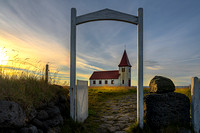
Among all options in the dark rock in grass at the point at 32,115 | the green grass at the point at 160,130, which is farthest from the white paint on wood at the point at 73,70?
the green grass at the point at 160,130

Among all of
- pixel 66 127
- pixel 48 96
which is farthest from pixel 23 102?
pixel 66 127

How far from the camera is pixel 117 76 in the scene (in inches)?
1388

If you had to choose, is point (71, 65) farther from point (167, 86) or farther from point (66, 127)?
point (167, 86)

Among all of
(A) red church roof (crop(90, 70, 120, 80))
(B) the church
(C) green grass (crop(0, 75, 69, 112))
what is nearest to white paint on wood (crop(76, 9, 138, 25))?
(C) green grass (crop(0, 75, 69, 112))

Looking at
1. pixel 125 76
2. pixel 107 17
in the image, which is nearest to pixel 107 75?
pixel 125 76

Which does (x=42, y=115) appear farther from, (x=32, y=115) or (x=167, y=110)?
(x=167, y=110)

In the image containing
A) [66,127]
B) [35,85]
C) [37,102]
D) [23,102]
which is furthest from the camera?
[35,85]

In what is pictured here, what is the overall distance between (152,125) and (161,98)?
0.93 meters

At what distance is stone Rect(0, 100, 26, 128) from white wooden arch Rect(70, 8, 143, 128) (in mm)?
1752

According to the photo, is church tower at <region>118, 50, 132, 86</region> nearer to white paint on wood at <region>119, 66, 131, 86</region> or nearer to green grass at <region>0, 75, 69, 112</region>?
white paint on wood at <region>119, 66, 131, 86</region>

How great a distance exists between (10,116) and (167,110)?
4262mm

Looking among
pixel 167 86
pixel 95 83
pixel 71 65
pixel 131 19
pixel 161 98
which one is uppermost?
pixel 131 19

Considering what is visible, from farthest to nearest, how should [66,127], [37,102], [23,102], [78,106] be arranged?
[78,106] → [66,127] → [37,102] → [23,102]

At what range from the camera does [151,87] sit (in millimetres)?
5168
